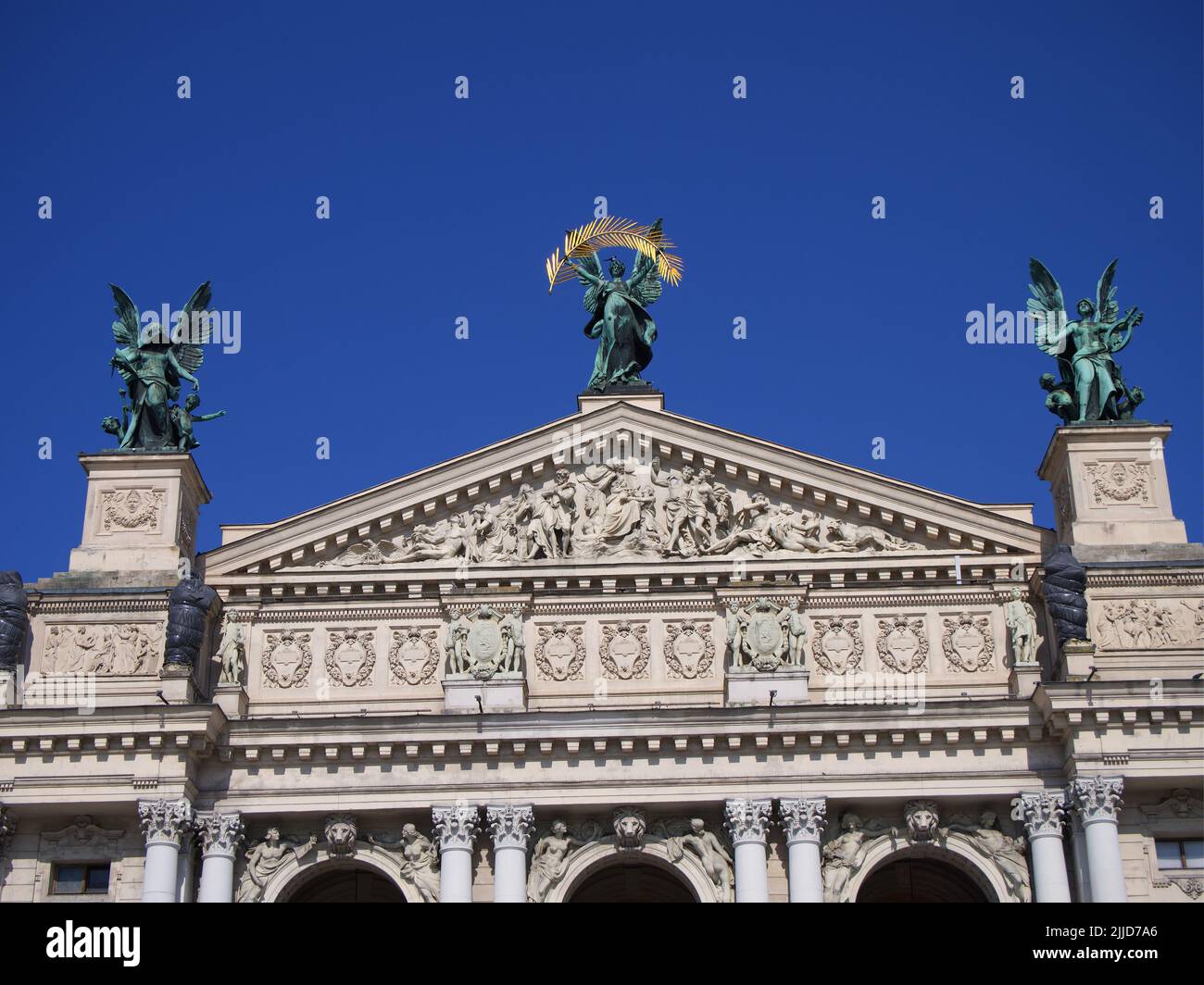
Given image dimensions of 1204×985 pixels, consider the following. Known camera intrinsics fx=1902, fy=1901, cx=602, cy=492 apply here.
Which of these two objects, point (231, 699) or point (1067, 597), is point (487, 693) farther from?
point (1067, 597)

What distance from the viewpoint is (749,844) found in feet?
103

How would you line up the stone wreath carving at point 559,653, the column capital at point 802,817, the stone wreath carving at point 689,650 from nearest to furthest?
1. the column capital at point 802,817
2. the stone wreath carving at point 689,650
3. the stone wreath carving at point 559,653

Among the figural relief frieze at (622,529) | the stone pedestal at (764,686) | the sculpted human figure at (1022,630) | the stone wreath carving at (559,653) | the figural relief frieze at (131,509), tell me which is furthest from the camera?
the figural relief frieze at (131,509)

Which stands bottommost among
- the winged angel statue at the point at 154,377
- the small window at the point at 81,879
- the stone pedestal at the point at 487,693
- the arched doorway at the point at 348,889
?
the small window at the point at 81,879

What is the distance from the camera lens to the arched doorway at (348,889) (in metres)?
33.8

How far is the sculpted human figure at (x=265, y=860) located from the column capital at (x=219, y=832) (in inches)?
18.7

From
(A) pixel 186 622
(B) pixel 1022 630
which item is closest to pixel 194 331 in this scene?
(A) pixel 186 622

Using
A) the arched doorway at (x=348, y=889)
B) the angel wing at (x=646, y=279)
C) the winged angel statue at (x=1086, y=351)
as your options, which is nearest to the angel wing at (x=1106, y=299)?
the winged angel statue at (x=1086, y=351)

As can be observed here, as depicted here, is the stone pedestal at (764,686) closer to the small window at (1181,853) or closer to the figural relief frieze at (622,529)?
the figural relief frieze at (622,529)

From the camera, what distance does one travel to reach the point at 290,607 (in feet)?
113

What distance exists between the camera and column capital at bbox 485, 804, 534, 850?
104 ft

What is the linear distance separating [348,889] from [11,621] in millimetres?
7875
